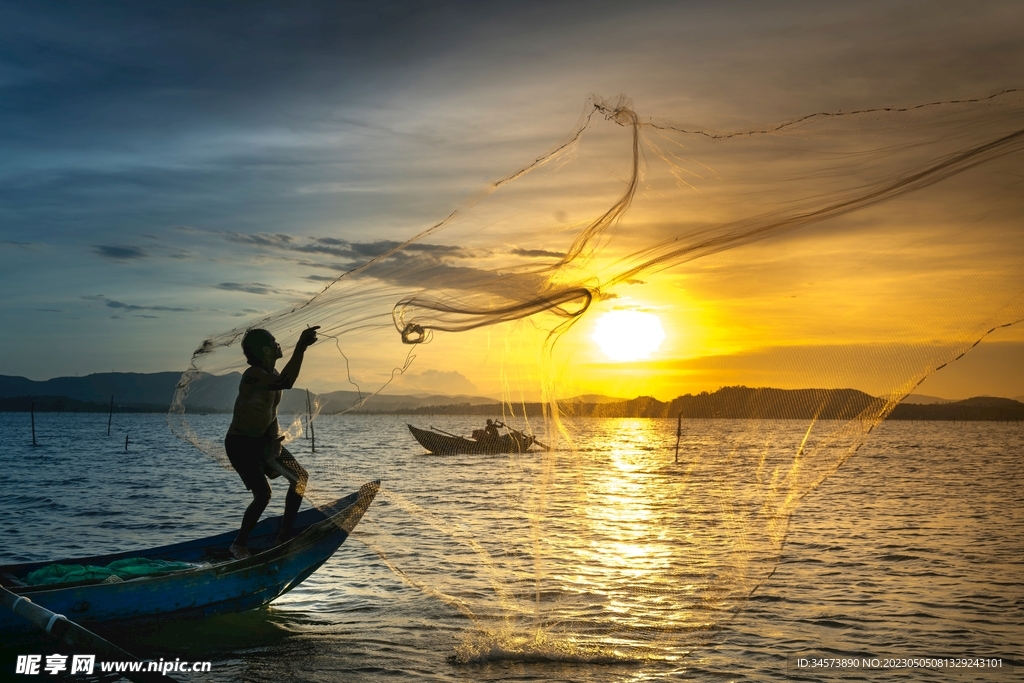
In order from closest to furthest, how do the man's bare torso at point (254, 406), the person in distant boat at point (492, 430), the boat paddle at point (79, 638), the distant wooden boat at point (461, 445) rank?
the boat paddle at point (79, 638), the man's bare torso at point (254, 406), the person in distant boat at point (492, 430), the distant wooden boat at point (461, 445)

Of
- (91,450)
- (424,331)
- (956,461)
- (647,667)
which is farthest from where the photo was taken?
(91,450)

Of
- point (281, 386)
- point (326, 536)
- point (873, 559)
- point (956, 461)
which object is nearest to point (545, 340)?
point (281, 386)

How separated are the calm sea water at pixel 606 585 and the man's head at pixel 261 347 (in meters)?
2.28

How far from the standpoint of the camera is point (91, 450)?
221 feet

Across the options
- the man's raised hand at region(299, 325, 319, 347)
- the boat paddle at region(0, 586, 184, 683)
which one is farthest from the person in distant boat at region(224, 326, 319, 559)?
the boat paddle at region(0, 586, 184, 683)

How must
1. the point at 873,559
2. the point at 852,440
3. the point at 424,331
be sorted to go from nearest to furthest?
the point at 852,440
the point at 424,331
the point at 873,559

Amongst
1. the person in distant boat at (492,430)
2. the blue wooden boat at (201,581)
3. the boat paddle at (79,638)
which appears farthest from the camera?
the person in distant boat at (492,430)

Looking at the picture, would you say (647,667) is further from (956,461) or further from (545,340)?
(956,461)

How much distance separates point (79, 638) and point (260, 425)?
2980 millimetres

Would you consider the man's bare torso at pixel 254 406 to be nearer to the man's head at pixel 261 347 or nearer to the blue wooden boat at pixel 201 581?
the man's head at pixel 261 347

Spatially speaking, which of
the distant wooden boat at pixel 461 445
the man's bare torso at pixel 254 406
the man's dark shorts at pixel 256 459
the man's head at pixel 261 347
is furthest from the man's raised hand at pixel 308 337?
the distant wooden boat at pixel 461 445

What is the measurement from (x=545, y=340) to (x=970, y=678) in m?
6.46

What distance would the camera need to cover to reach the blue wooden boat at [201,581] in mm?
9016

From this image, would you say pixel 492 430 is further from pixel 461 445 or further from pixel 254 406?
pixel 254 406
